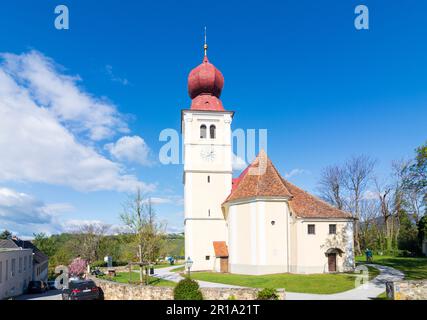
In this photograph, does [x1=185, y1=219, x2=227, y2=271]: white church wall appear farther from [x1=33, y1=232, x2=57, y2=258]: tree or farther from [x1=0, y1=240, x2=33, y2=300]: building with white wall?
[x1=33, y1=232, x2=57, y2=258]: tree

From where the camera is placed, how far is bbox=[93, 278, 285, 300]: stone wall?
1567cm

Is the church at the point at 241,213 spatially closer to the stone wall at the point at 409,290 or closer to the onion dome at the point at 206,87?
the onion dome at the point at 206,87

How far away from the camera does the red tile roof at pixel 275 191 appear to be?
96.2 ft

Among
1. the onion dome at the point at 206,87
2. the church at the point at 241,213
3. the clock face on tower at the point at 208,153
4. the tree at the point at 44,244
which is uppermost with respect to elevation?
the onion dome at the point at 206,87

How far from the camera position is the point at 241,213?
31.3m

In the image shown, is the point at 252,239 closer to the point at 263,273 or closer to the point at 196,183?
the point at 263,273

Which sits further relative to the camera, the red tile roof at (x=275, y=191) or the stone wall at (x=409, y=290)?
the red tile roof at (x=275, y=191)

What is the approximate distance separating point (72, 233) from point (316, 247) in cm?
4823

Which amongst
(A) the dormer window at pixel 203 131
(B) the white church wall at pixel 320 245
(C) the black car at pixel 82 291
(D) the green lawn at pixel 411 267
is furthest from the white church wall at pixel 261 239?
(C) the black car at pixel 82 291

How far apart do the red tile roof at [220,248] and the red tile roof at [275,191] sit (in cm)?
439

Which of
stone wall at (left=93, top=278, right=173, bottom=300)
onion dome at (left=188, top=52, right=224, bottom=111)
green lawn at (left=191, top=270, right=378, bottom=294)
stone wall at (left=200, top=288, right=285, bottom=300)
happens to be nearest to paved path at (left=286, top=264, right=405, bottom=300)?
green lawn at (left=191, top=270, right=378, bottom=294)

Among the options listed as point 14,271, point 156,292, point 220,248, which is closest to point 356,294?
point 156,292
